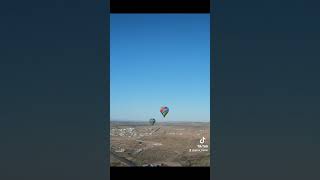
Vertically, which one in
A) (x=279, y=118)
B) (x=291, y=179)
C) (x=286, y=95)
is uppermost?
(x=286, y=95)

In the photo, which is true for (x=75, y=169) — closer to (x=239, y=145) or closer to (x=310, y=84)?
(x=239, y=145)

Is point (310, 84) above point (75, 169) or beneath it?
above

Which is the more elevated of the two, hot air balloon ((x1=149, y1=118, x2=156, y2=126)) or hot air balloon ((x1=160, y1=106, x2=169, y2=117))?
hot air balloon ((x1=160, y1=106, x2=169, y2=117))

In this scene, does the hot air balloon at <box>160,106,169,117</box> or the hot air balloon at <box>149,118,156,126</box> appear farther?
the hot air balloon at <box>149,118,156,126</box>

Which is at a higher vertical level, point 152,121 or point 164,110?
point 164,110

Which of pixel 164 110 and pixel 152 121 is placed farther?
pixel 152 121

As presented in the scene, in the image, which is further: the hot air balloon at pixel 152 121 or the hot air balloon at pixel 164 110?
the hot air balloon at pixel 152 121

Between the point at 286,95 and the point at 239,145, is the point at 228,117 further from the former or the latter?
the point at 286,95

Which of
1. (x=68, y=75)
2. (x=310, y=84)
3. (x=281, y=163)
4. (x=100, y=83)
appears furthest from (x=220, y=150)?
→ (x=68, y=75)

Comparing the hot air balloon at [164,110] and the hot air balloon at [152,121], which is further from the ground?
the hot air balloon at [164,110]
